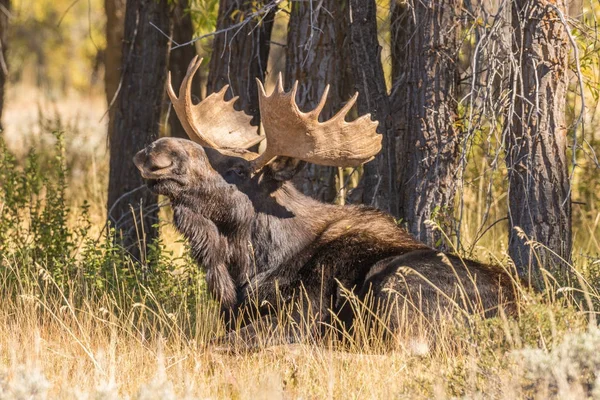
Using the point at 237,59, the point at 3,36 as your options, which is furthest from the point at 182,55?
the point at 237,59

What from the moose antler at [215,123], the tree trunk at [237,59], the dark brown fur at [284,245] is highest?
the tree trunk at [237,59]

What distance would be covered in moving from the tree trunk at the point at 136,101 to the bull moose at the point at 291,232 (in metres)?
2.54

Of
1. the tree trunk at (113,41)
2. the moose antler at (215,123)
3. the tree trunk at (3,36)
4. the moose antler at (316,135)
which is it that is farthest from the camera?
the tree trunk at (113,41)

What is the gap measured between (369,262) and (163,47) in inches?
165

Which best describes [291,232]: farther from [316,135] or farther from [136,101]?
[136,101]

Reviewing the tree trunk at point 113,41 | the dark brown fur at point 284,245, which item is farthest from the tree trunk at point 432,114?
the tree trunk at point 113,41

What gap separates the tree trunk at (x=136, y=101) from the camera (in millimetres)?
9961

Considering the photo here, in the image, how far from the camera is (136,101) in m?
10.0

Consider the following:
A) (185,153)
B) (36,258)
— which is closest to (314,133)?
(185,153)

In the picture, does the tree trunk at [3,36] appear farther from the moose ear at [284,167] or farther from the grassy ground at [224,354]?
the moose ear at [284,167]

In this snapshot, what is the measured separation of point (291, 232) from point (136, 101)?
135 inches

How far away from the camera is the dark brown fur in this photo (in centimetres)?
664

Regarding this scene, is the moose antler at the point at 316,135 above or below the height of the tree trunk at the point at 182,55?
below

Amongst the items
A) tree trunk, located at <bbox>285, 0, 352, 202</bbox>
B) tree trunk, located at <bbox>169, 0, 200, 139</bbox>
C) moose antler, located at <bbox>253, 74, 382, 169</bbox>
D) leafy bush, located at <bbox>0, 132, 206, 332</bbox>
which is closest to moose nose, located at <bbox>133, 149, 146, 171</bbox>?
moose antler, located at <bbox>253, 74, 382, 169</bbox>
